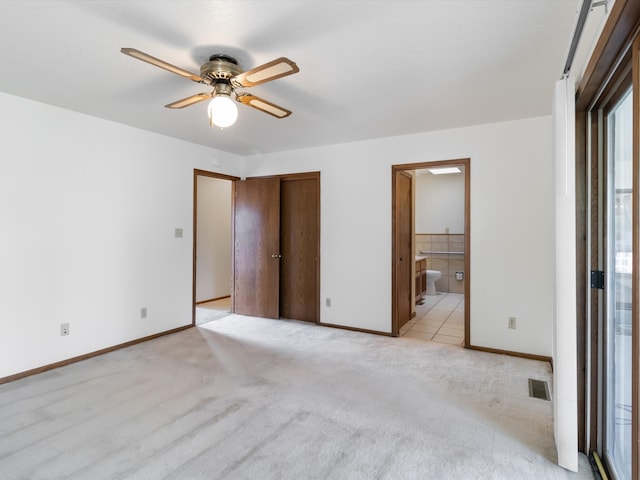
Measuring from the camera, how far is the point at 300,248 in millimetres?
5035

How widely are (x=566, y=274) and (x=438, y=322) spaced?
3314mm

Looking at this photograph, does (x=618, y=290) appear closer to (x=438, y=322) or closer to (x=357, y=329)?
(x=357, y=329)

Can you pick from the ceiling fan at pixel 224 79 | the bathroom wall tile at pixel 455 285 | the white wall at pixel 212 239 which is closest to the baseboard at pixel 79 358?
the white wall at pixel 212 239

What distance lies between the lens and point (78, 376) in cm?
307

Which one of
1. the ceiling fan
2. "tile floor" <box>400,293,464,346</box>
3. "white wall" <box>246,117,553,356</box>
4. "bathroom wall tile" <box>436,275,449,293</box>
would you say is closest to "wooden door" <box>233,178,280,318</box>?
"white wall" <box>246,117,553,356</box>

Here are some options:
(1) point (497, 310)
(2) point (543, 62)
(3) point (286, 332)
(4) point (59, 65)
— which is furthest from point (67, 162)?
(1) point (497, 310)

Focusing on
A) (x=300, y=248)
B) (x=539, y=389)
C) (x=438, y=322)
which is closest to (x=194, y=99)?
(x=300, y=248)

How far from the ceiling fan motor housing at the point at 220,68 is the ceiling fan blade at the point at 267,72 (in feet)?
0.15

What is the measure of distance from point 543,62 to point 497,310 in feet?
7.80

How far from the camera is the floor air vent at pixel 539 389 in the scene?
108 inches

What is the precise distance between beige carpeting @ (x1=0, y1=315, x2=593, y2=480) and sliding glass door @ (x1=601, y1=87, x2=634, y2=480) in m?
0.31

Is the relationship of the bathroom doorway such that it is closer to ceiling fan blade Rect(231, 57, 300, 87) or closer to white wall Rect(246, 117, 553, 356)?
white wall Rect(246, 117, 553, 356)

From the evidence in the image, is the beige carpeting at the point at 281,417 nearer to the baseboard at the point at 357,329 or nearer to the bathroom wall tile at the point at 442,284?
the baseboard at the point at 357,329

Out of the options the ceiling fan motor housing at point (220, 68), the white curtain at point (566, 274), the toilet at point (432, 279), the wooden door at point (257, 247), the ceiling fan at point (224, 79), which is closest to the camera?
the white curtain at point (566, 274)
